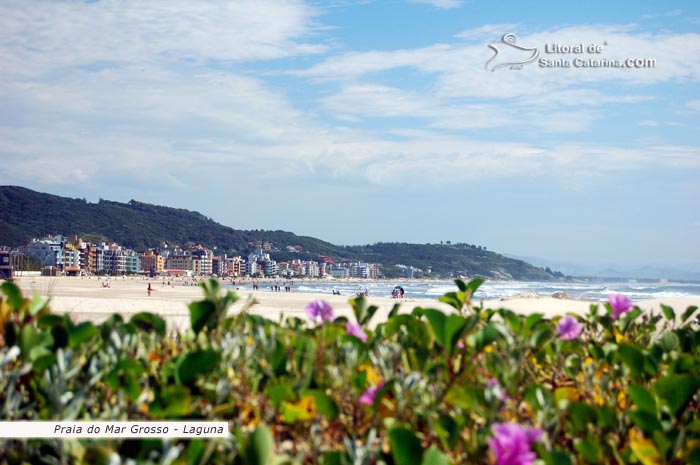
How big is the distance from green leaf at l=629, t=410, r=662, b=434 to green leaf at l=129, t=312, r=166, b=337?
1408mm

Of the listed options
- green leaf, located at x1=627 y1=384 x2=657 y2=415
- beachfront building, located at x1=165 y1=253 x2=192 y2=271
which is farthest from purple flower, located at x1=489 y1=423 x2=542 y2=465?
beachfront building, located at x1=165 y1=253 x2=192 y2=271

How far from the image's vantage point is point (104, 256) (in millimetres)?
122625

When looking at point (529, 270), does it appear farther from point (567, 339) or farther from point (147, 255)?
point (567, 339)

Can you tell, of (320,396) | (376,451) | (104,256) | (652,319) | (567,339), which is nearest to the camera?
(376,451)

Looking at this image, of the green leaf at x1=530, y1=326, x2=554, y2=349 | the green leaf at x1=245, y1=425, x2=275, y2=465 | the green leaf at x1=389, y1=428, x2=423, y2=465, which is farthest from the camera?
the green leaf at x1=530, y1=326, x2=554, y2=349

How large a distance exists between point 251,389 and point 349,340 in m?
0.42

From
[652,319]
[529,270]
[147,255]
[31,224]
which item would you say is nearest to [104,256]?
[147,255]

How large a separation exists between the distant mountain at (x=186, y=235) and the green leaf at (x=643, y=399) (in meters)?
130

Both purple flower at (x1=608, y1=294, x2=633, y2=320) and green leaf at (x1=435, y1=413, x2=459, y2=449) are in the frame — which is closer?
green leaf at (x1=435, y1=413, x2=459, y2=449)

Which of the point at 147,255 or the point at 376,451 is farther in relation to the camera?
the point at 147,255

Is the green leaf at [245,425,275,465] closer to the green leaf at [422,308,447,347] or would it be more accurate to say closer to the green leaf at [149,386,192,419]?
the green leaf at [149,386,192,419]

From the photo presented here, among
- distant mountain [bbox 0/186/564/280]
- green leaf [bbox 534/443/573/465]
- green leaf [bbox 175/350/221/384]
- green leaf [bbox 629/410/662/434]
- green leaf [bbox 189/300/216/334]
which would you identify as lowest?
green leaf [bbox 534/443/573/465]

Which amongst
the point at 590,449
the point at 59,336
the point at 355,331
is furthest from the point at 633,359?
the point at 59,336

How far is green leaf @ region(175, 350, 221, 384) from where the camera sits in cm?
160
